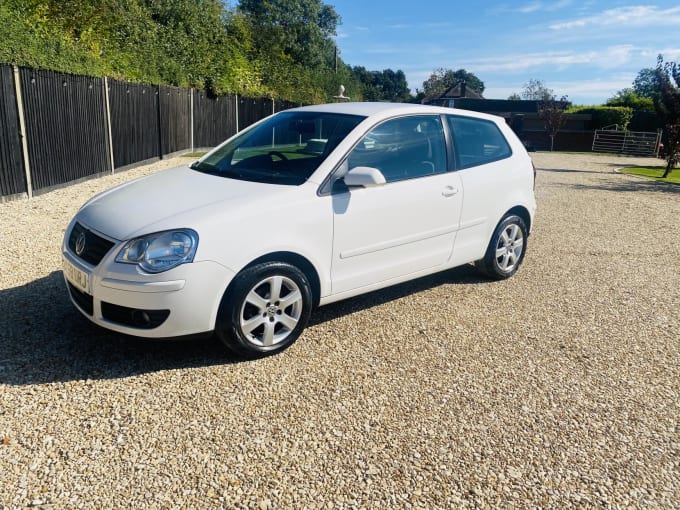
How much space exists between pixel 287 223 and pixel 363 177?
65cm

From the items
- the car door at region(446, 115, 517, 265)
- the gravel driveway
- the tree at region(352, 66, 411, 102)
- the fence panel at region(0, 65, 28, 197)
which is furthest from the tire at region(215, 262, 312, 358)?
the tree at region(352, 66, 411, 102)

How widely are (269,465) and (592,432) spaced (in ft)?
6.09

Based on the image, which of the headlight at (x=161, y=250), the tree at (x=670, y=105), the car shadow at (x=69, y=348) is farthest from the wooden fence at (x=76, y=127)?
the tree at (x=670, y=105)

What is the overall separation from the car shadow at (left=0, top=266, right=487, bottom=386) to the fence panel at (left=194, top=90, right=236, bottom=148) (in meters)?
16.0

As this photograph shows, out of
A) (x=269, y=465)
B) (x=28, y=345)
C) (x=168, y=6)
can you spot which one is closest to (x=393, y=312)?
(x=269, y=465)

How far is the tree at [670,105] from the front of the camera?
1911 cm

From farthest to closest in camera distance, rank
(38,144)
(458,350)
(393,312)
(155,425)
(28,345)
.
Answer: (38,144) < (393,312) < (458,350) < (28,345) < (155,425)

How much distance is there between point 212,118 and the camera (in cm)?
2119

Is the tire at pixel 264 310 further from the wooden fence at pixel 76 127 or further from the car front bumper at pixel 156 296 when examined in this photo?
the wooden fence at pixel 76 127

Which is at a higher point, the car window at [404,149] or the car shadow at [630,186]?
the car window at [404,149]

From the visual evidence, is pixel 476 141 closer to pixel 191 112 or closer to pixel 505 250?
pixel 505 250

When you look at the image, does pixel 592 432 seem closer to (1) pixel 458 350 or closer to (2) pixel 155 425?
(1) pixel 458 350

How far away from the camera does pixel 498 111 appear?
5859 cm

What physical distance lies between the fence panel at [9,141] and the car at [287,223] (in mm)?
5358
